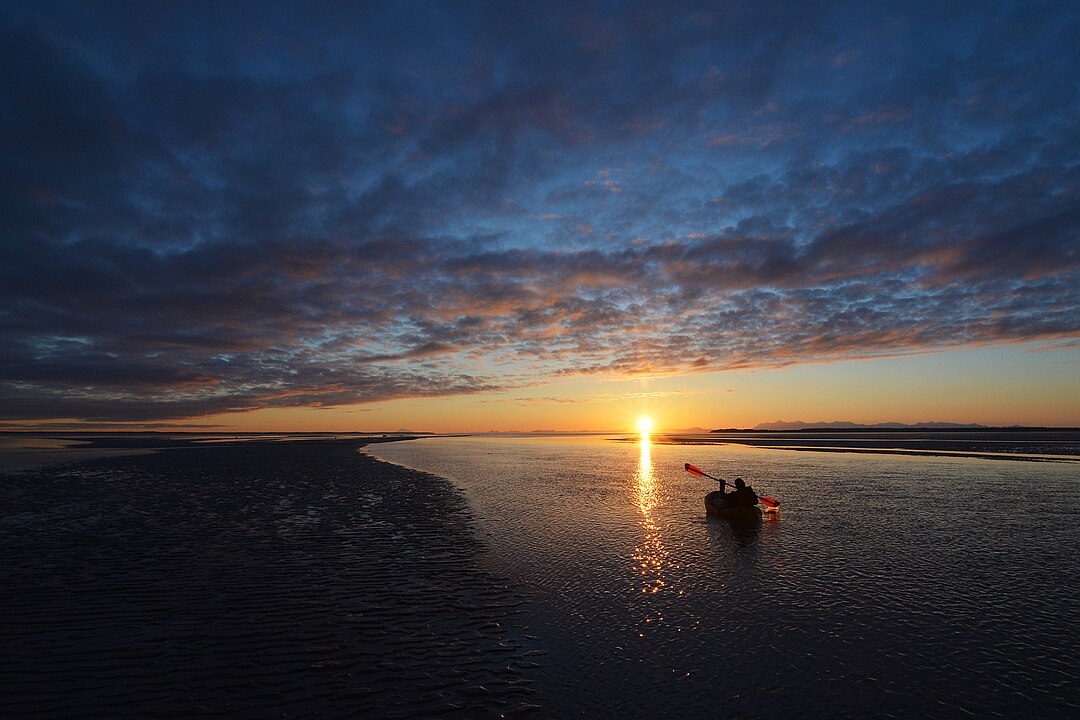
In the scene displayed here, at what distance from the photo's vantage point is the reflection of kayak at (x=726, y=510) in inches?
1189

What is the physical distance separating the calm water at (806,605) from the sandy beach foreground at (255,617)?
76.0 inches

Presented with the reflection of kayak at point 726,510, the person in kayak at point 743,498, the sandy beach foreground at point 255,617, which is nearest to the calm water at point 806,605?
the reflection of kayak at point 726,510

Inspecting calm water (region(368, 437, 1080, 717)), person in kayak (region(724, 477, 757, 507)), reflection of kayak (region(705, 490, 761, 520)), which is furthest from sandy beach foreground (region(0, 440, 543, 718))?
person in kayak (region(724, 477, 757, 507))

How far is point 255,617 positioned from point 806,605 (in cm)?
1679

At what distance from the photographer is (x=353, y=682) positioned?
1158 centimetres

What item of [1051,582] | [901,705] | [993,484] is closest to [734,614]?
[901,705]

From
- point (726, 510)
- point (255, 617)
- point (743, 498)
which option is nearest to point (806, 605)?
point (743, 498)

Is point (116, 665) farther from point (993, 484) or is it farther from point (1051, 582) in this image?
point (993, 484)

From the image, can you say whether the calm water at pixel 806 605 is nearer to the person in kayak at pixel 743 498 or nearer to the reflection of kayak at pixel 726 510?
the reflection of kayak at pixel 726 510

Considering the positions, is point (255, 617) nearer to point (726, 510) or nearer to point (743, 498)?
point (726, 510)

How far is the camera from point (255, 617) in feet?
50.1

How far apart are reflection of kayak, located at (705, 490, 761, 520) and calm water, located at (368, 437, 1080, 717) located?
68 cm

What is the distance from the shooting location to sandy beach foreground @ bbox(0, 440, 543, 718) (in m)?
11.0

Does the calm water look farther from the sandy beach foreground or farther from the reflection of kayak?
the sandy beach foreground
